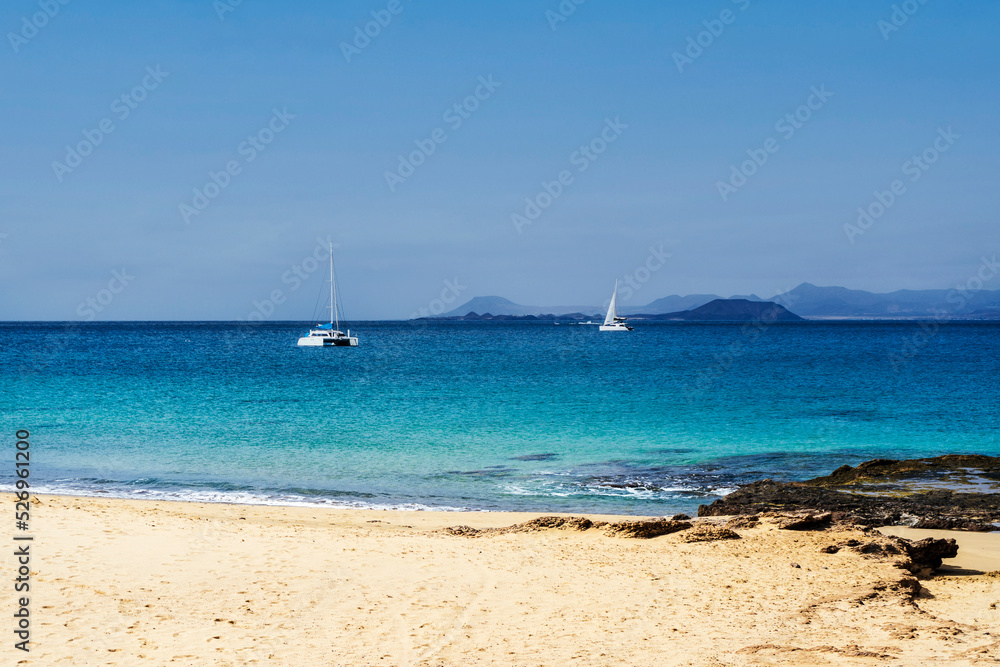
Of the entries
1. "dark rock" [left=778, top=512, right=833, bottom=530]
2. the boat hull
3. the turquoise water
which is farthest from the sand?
the boat hull

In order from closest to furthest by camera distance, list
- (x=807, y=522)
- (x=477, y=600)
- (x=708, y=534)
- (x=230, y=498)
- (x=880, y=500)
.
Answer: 1. (x=477, y=600)
2. (x=708, y=534)
3. (x=807, y=522)
4. (x=880, y=500)
5. (x=230, y=498)

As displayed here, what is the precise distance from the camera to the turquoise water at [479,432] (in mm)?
17422

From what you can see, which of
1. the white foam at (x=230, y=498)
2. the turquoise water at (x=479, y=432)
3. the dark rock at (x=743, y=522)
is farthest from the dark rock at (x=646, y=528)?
the white foam at (x=230, y=498)

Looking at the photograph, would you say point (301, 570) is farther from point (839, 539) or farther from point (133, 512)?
point (839, 539)

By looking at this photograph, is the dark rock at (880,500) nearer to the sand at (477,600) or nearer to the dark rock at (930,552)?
the sand at (477,600)

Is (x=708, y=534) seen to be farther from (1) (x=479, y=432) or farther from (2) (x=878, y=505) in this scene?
(1) (x=479, y=432)

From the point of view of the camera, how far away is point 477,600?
8.60m

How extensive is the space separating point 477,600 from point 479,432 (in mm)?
16657

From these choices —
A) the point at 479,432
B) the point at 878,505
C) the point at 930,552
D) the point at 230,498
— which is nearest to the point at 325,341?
the point at 479,432

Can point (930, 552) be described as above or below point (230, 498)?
above

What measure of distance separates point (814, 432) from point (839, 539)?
15.5m

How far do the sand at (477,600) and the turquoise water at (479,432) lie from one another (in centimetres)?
447

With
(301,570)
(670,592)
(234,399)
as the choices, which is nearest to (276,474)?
(301,570)

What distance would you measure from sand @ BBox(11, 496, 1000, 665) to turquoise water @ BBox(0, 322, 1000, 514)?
14.7 feet
